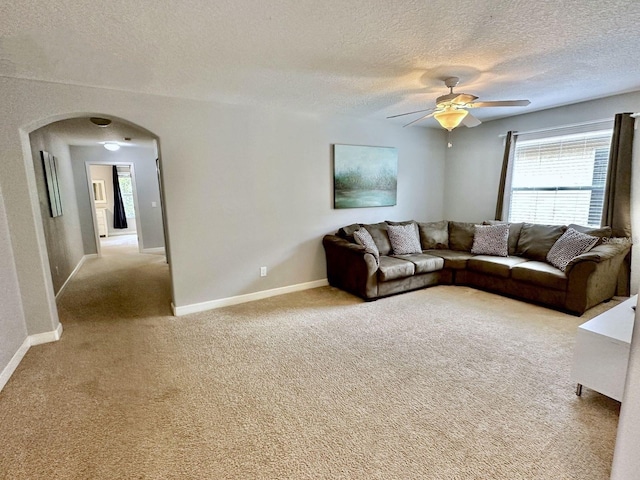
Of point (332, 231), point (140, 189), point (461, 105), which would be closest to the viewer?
point (461, 105)

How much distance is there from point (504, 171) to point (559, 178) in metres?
0.70

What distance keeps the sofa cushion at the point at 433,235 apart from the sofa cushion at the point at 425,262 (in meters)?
0.54

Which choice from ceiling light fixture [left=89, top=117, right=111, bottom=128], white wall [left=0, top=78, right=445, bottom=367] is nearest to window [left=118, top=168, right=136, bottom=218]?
ceiling light fixture [left=89, top=117, right=111, bottom=128]

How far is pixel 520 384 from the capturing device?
223 centimetres

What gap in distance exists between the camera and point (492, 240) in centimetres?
445

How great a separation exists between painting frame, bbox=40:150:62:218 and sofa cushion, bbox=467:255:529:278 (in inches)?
230

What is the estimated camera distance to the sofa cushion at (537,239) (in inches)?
159

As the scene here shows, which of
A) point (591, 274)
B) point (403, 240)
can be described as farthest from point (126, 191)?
point (591, 274)

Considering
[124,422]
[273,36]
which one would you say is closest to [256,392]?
[124,422]

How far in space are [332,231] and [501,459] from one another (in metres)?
3.36

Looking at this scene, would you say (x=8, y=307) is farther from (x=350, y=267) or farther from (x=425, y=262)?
(x=425, y=262)

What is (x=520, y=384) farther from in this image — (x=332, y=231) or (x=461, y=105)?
(x=332, y=231)

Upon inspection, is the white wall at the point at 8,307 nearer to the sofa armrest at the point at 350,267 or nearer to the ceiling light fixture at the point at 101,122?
the ceiling light fixture at the point at 101,122

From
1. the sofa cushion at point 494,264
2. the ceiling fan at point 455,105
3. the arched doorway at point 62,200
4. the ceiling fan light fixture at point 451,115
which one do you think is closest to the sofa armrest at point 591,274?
the sofa cushion at point 494,264
